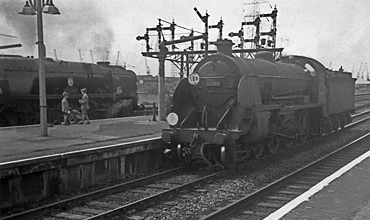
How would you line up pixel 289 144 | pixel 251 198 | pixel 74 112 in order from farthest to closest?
pixel 74 112
pixel 289 144
pixel 251 198

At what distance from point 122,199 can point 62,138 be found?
3.87 m

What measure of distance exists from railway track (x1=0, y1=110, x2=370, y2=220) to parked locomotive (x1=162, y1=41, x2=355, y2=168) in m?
0.84

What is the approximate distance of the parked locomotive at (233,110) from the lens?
33.8 feet

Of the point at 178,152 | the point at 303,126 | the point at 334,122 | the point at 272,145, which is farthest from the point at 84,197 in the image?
the point at 334,122

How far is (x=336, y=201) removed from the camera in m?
6.64

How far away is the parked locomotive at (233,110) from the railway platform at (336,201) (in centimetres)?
275

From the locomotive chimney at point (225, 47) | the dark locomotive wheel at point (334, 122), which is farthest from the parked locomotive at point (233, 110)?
the dark locomotive wheel at point (334, 122)

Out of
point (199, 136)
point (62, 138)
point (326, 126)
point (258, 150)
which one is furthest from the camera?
point (326, 126)

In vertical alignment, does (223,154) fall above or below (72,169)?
above

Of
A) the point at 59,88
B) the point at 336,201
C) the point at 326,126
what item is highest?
the point at 59,88

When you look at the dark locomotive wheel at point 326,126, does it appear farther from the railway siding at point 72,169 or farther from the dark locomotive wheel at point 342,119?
the railway siding at point 72,169

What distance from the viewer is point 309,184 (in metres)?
8.99

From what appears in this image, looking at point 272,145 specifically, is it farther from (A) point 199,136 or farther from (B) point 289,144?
(A) point 199,136

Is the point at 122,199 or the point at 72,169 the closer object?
the point at 122,199
